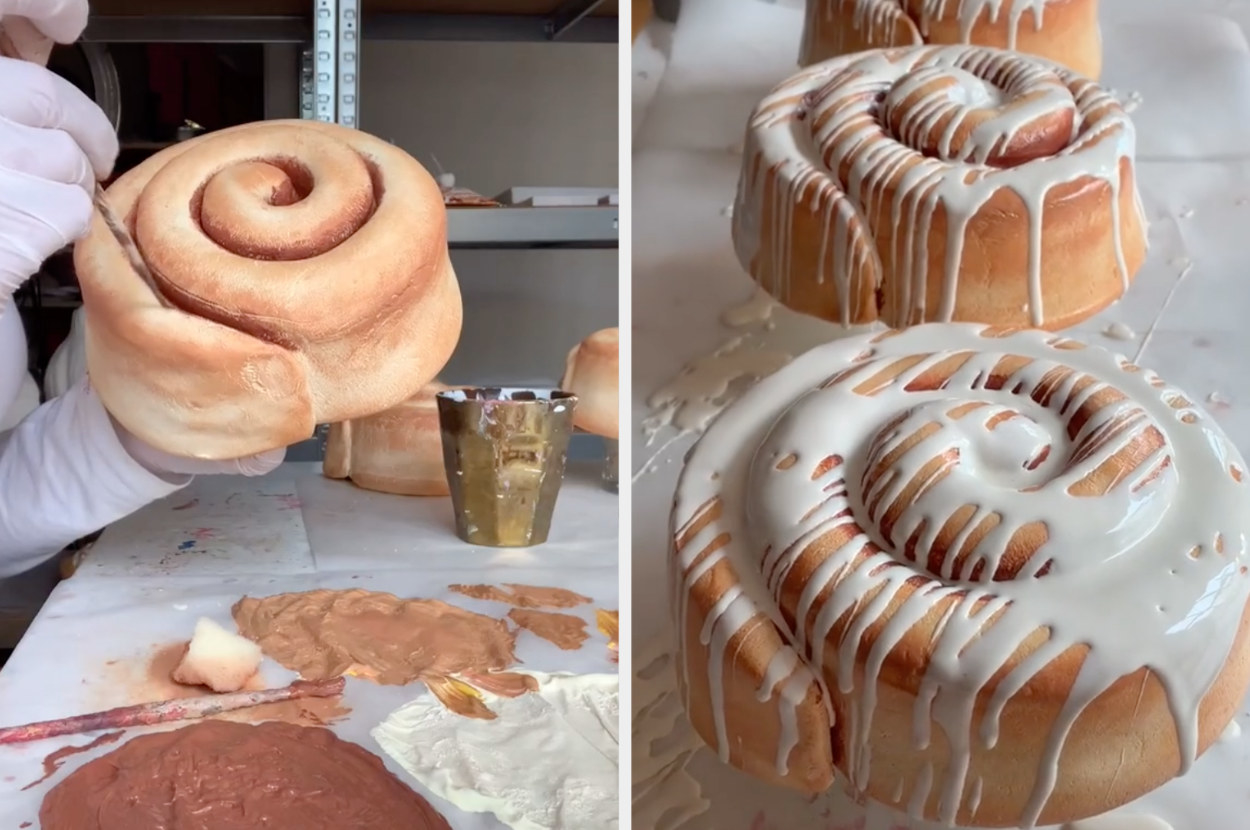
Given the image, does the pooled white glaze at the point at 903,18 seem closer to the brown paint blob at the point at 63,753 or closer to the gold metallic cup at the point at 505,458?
the gold metallic cup at the point at 505,458

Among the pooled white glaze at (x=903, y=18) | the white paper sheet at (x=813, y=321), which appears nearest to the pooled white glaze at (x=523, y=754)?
the white paper sheet at (x=813, y=321)

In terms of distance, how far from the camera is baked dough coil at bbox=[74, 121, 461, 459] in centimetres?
61

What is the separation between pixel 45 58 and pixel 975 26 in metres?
0.83

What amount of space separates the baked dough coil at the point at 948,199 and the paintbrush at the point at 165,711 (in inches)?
21.1

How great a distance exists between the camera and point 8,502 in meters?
0.63

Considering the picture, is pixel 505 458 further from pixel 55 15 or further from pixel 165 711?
pixel 55 15

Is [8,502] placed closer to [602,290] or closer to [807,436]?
[602,290]

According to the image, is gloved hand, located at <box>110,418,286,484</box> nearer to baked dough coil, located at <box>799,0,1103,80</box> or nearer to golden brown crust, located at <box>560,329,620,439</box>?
golden brown crust, located at <box>560,329,620,439</box>

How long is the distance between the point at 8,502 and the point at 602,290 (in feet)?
1.10

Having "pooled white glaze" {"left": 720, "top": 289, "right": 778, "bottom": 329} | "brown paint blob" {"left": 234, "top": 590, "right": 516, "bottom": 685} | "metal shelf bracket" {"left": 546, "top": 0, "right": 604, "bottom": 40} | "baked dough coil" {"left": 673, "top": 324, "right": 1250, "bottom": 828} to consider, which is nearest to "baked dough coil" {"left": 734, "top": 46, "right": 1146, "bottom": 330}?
"pooled white glaze" {"left": 720, "top": 289, "right": 778, "bottom": 329}

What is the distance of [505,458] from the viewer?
71cm

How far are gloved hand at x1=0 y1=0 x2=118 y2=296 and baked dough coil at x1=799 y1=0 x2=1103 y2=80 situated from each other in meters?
0.77

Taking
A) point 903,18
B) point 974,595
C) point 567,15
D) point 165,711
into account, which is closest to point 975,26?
point 903,18

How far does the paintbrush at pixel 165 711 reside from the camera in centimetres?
58
